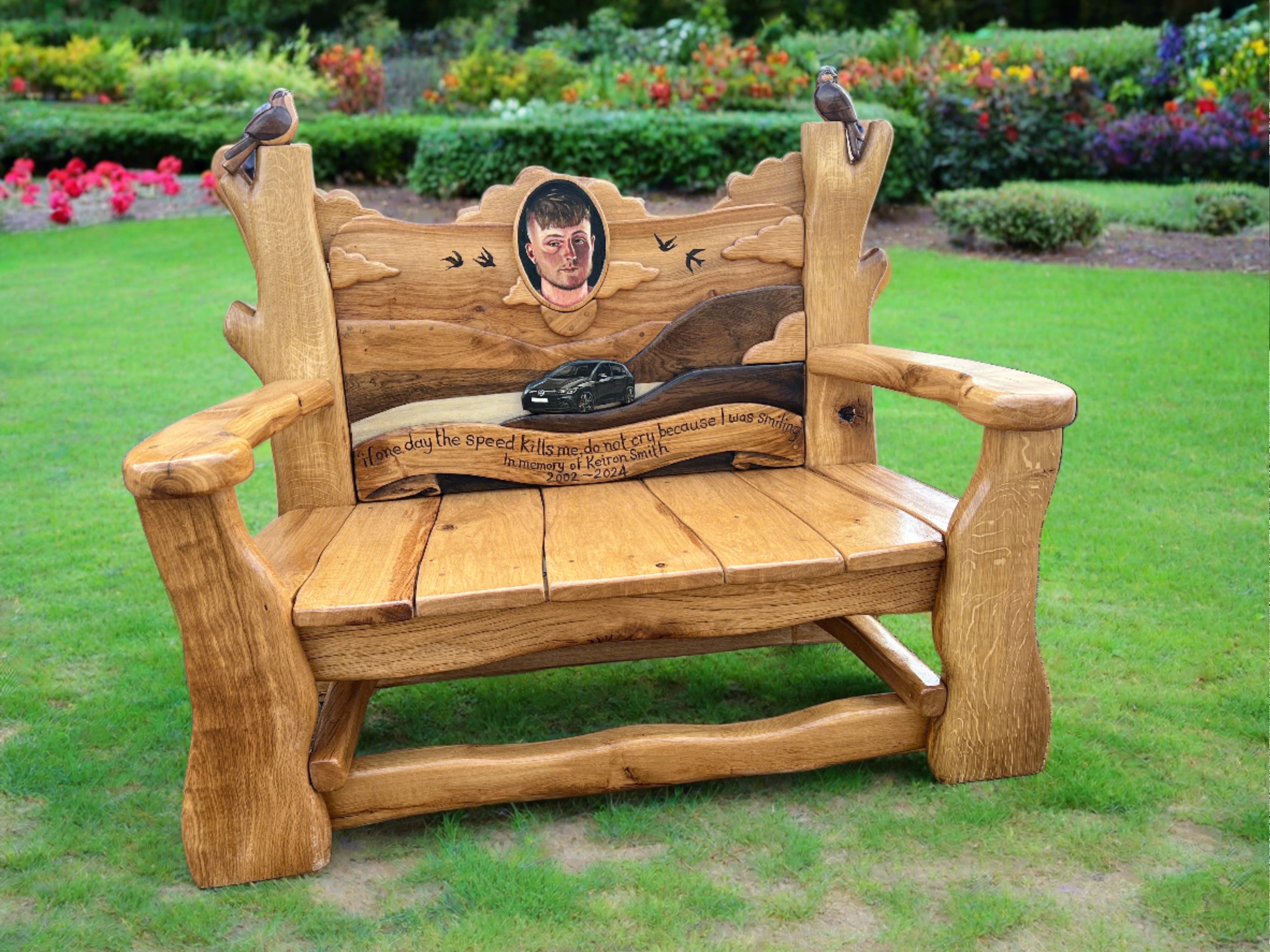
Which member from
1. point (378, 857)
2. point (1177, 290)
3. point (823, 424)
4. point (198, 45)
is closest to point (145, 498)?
point (378, 857)

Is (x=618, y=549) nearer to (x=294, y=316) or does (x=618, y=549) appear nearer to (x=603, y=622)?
(x=603, y=622)

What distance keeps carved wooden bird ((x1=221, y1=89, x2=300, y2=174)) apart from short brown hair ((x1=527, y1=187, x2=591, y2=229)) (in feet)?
1.71

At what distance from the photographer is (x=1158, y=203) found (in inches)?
373

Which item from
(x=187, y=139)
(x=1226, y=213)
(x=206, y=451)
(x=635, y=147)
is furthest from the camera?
(x=187, y=139)

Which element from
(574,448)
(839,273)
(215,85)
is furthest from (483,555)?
(215,85)

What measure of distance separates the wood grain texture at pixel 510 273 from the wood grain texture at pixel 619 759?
920 millimetres

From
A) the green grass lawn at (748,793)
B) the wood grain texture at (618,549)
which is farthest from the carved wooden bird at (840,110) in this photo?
the green grass lawn at (748,793)

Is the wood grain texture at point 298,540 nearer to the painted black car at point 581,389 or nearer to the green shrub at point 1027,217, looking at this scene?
the painted black car at point 581,389

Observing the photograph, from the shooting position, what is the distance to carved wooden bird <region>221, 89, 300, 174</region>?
233 cm

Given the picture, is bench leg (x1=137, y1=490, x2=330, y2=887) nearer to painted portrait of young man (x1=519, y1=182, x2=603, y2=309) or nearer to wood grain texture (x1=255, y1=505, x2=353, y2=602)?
wood grain texture (x1=255, y1=505, x2=353, y2=602)

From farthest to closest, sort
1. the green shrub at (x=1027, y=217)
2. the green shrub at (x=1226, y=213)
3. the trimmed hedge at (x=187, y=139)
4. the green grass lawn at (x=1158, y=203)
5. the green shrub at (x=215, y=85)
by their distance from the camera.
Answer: the green shrub at (x=215, y=85), the trimmed hedge at (x=187, y=139), the green grass lawn at (x=1158, y=203), the green shrub at (x=1226, y=213), the green shrub at (x=1027, y=217)

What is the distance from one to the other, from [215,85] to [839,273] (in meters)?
12.9

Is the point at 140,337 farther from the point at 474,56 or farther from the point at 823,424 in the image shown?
the point at 474,56

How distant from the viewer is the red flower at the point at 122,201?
9.98 meters
